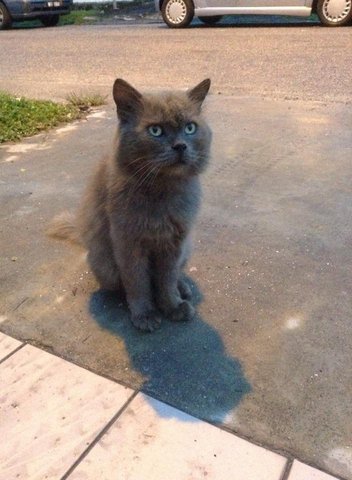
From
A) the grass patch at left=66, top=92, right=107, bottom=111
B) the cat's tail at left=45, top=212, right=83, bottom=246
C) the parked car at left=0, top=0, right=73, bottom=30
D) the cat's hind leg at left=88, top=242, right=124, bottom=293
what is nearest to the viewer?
the cat's hind leg at left=88, top=242, right=124, bottom=293

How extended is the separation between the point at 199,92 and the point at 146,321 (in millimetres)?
963

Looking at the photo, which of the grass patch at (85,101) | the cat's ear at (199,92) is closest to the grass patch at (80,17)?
the grass patch at (85,101)

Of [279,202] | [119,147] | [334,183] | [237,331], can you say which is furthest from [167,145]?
[334,183]

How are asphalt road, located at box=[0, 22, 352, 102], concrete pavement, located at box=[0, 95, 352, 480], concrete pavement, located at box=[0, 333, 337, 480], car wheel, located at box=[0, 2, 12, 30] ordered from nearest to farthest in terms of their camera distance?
1. concrete pavement, located at box=[0, 333, 337, 480]
2. concrete pavement, located at box=[0, 95, 352, 480]
3. asphalt road, located at box=[0, 22, 352, 102]
4. car wheel, located at box=[0, 2, 12, 30]

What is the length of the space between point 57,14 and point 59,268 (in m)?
12.9

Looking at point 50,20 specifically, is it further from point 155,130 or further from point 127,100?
point 155,130

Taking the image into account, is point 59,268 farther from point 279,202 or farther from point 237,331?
point 279,202

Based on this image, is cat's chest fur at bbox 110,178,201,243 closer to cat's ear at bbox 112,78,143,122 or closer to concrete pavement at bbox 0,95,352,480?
cat's ear at bbox 112,78,143,122

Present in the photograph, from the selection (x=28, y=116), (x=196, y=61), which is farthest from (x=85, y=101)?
(x=196, y=61)

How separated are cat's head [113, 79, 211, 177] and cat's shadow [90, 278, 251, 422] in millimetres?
673

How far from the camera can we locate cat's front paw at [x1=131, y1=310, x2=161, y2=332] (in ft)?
6.71

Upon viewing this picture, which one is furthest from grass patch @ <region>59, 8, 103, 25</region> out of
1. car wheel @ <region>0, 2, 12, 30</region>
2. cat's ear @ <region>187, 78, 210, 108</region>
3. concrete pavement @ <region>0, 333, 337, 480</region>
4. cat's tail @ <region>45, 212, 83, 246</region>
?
concrete pavement @ <region>0, 333, 337, 480</region>

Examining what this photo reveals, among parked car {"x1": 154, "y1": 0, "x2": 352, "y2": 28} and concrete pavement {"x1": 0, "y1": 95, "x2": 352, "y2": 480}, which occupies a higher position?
parked car {"x1": 154, "y1": 0, "x2": 352, "y2": 28}

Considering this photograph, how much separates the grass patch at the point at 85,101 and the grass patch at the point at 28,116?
8 cm
